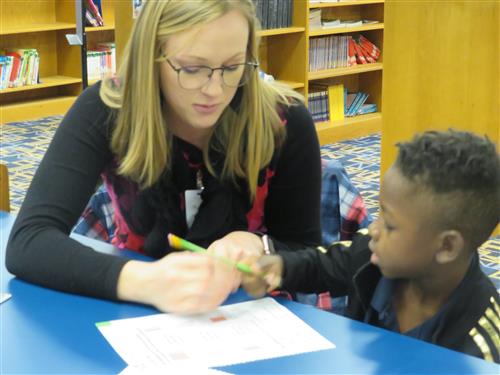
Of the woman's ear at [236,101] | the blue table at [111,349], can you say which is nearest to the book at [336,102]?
the woman's ear at [236,101]

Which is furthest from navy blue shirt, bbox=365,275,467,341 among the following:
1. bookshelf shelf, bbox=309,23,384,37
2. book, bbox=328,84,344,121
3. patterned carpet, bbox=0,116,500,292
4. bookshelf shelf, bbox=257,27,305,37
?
book, bbox=328,84,344,121

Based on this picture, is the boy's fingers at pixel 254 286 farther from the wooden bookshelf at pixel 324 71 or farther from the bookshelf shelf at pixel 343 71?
the bookshelf shelf at pixel 343 71

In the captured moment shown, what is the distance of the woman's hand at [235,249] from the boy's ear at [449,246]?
338 mm

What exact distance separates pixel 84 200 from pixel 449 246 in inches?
28.2

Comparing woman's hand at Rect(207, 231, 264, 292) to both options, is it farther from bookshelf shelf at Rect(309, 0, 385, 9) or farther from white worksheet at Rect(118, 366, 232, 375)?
bookshelf shelf at Rect(309, 0, 385, 9)

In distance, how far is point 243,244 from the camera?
5.24 ft

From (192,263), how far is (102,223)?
0.76 m

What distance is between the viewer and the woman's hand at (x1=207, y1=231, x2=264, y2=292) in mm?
1442

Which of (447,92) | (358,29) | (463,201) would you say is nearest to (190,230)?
(463,201)

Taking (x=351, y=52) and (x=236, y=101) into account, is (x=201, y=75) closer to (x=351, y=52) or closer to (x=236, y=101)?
(x=236, y=101)

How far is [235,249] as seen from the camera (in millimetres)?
1503

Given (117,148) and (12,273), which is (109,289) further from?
(117,148)

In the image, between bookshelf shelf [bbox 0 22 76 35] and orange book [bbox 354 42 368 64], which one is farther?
orange book [bbox 354 42 368 64]

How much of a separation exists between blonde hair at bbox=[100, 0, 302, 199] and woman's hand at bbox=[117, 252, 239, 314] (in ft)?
1.18
